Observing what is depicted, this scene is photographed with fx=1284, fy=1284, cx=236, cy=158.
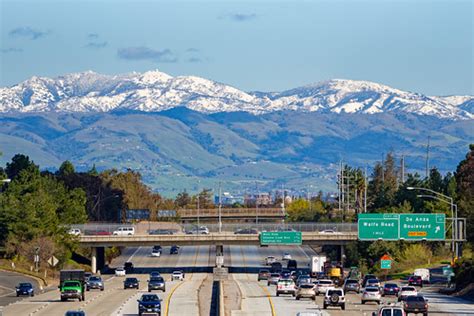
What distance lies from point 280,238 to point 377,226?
107ft

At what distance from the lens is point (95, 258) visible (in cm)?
17638

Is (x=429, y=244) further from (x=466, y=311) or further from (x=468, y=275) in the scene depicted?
(x=466, y=311)

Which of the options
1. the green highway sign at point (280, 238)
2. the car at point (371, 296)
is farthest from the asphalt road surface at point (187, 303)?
the green highway sign at point (280, 238)

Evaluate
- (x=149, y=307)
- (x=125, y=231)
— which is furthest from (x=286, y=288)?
(x=125, y=231)

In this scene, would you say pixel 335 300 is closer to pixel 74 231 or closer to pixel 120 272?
pixel 120 272

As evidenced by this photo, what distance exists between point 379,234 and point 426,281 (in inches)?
296

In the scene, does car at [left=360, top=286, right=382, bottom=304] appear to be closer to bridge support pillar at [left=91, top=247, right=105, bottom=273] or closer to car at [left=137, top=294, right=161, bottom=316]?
car at [left=137, top=294, right=161, bottom=316]

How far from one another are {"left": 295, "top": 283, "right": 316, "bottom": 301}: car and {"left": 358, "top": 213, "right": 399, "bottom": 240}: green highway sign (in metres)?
28.2

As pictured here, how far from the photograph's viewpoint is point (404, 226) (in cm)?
13312

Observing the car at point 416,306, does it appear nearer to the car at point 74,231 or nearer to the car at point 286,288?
the car at point 286,288

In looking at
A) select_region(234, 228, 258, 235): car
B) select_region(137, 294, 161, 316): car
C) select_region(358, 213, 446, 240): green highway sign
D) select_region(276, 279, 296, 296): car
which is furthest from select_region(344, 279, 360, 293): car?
select_region(234, 228, 258, 235): car

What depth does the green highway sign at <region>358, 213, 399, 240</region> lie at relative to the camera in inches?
5266

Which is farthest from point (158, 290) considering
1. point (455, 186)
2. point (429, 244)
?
point (455, 186)

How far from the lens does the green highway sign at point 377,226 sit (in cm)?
13375
